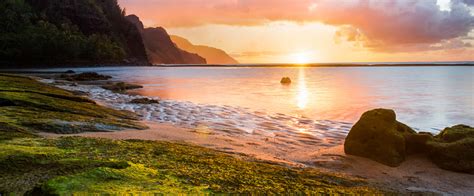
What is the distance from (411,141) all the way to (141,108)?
13.7 metres

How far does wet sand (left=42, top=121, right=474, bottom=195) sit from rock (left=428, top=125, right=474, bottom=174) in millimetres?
202

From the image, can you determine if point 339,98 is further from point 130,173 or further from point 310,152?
point 130,173

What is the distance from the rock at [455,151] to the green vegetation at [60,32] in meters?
96.5

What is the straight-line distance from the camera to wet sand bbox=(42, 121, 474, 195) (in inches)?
295

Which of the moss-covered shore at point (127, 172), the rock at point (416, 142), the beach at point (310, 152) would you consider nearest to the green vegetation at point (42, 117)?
the moss-covered shore at point (127, 172)

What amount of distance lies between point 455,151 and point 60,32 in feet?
373

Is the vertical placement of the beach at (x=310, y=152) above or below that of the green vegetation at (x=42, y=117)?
below

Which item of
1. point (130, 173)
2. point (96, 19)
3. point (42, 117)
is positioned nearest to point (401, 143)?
point (130, 173)

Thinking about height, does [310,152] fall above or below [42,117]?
below

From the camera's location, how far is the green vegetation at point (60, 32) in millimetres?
92812

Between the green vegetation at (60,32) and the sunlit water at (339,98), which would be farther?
the green vegetation at (60,32)

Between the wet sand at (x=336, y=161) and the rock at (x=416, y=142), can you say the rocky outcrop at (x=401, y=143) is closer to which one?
the rock at (x=416, y=142)

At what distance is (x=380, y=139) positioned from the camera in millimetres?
9625

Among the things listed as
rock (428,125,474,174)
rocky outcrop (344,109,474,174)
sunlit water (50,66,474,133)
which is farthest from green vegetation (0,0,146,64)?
rock (428,125,474,174)
